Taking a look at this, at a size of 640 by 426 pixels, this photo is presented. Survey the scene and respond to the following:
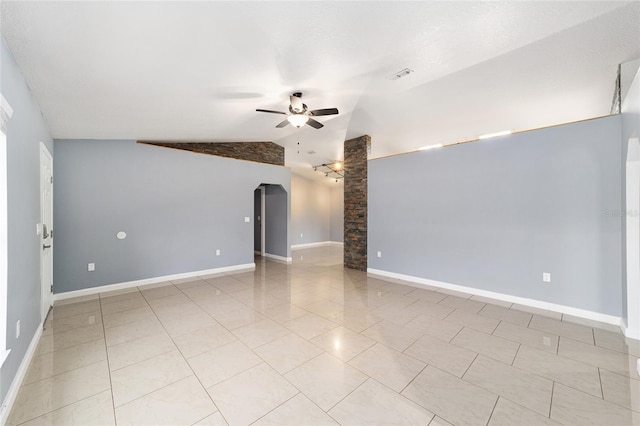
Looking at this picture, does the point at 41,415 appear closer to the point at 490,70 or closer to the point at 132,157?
the point at 132,157

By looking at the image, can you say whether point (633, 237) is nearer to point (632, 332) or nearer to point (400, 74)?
point (632, 332)

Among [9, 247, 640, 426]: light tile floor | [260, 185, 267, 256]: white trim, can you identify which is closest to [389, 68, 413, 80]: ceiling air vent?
[9, 247, 640, 426]: light tile floor

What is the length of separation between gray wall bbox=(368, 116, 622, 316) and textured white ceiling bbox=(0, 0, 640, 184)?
31.5 inches

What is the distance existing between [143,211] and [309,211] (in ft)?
20.2

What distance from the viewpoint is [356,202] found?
5977 millimetres

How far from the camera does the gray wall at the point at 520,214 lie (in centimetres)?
319

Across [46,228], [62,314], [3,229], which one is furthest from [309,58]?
[62,314]

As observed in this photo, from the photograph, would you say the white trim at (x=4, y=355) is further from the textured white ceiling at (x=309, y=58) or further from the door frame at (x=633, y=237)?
the door frame at (x=633, y=237)

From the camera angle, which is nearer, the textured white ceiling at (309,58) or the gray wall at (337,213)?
the textured white ceiling at (309,58)

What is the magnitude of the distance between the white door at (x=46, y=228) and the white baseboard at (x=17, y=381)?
2.17ft

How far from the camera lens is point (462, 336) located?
9.21 ft

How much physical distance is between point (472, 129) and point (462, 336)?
3861 mm

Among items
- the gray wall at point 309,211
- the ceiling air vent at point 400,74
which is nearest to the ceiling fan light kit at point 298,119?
the ceiling air vent at point 400,74

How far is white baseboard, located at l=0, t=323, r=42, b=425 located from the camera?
1.69 metres
